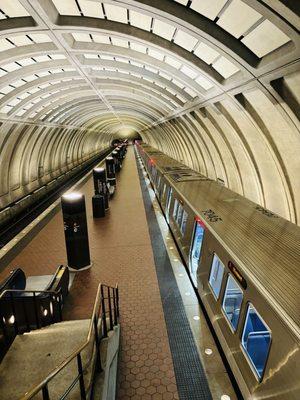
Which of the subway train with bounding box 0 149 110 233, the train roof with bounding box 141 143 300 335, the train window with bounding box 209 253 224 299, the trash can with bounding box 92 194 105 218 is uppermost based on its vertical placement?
the train roof with bounding box 141 143 300 335

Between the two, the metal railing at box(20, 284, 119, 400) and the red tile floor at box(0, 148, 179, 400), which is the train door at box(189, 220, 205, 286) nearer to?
the red tile floor at box(0, 148, 179, 400)

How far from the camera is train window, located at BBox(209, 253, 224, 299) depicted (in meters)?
5.47

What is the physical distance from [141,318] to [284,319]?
3.54 metres

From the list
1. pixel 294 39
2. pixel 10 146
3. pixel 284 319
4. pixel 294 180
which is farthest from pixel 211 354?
pixel 10 146

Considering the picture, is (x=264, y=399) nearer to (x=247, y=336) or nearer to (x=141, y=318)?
(x=247, y=336)

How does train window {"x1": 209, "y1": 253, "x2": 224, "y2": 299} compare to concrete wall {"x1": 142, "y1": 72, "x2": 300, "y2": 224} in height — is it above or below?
below

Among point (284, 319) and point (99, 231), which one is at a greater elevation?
point (284, 319)

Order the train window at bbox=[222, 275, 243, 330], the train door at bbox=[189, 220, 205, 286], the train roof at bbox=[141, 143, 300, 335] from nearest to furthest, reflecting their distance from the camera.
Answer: the train roof at bbox=[141, 143, 300, 335], the train window at bbox=[222, 275, 243, 330], the train door at bbox=[189, 220, 205, 286]

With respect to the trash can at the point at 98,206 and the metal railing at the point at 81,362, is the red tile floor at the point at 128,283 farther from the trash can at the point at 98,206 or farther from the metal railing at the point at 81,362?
the metal railing at the point at 81,362

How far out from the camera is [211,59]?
7.00m

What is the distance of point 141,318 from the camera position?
5.88m

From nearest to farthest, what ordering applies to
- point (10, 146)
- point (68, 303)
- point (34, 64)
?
point (68, 303) → point (34, 64) → point (10, 146)

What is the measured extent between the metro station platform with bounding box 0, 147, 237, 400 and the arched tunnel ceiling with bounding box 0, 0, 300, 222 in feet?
11.8

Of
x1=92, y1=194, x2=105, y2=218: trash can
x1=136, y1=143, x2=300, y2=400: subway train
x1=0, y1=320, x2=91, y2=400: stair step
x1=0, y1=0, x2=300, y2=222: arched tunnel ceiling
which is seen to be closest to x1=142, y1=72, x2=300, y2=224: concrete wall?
x1=0, y1=0, x2=300, y2=222: arched tunnel ceiling
